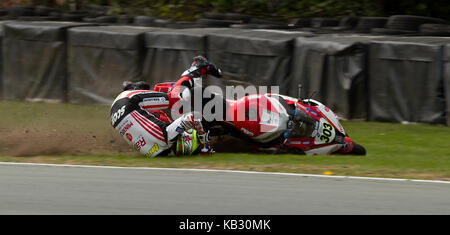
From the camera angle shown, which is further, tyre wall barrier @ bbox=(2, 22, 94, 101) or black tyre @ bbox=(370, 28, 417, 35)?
tyre wall barrier @ bbox=(2, 22, 94, 101)

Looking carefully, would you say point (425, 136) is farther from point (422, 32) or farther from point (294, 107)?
point (422, 32)

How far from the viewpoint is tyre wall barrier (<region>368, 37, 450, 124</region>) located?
1068cm

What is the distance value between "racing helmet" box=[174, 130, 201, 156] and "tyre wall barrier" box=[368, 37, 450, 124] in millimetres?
4261

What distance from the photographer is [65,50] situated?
13.2 m

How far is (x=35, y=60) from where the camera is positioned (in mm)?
13391

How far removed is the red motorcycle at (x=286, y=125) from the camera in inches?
327

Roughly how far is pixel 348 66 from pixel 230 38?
2.33 m

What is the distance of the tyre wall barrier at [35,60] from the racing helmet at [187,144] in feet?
19.0

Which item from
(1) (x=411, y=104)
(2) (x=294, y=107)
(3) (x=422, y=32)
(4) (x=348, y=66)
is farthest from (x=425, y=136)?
(3) (x=422, y=32)

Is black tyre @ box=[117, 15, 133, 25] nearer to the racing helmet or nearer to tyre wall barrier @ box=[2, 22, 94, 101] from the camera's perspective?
tyre wall barrier @ box=[2, 22, 94, 101]

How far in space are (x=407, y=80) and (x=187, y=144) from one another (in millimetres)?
4646

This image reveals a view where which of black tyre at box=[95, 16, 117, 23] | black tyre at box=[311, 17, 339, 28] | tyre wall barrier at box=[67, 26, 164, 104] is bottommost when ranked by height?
tyre wall barrier at box=[67, 26, 164, 104]

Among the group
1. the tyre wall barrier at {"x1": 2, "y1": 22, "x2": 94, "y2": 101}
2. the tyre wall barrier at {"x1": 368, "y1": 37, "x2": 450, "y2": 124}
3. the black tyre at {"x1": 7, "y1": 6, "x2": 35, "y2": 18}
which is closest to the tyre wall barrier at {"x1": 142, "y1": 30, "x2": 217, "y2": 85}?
the tyre wall barrier at {"x1": 2, "y1": 22, "x2": 94, "y2": 101}

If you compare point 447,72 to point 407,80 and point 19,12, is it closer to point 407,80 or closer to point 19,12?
point 407,80
